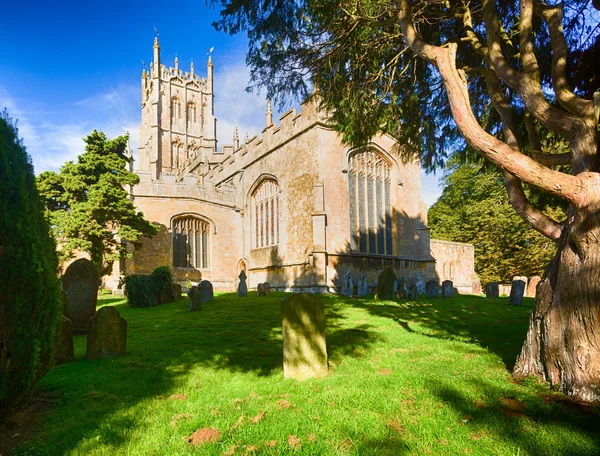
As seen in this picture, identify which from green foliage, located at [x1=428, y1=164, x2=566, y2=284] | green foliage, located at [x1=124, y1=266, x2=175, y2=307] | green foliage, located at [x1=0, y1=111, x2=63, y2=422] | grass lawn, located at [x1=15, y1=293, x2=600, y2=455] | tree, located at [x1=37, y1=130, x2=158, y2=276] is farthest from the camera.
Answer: green foliage, located at [x1=428, y1=164, x2=566, y2=284]

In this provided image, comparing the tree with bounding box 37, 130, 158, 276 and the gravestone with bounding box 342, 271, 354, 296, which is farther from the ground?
the tree with bounding box 37, 130, 158, 276

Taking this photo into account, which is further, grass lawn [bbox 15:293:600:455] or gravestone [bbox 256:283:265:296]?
gravestone [bbox 256:283:265:296]

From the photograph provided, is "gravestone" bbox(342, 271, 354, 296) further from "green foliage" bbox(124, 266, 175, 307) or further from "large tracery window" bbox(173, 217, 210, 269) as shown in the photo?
"large tracery window" bbox(173, 217, 210, 269)

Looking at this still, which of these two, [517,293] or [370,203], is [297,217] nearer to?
[370,203]

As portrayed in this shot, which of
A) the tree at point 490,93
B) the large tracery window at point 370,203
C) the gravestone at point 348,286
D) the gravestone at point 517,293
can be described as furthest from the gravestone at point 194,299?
the gravestone at point 517,293

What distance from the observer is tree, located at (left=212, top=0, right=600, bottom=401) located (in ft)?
11.3

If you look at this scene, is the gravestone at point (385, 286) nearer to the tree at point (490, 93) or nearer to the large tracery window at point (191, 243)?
the tree at point (490, 93)

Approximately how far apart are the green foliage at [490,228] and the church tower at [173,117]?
27542 millimetres

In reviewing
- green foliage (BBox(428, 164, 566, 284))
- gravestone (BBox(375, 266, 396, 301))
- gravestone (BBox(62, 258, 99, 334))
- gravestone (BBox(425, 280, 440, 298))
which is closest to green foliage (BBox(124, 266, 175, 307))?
gravestone (BBox(62, 258, 99, 334))

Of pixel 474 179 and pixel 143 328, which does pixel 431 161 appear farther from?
pixel 474 179

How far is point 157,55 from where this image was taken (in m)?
46.0

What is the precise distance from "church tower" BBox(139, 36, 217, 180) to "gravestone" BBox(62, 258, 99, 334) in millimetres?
36968

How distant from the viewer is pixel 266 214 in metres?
Answer: 21.3

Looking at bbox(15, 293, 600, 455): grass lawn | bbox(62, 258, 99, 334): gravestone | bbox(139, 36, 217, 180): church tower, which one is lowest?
bbox(15, 293, 600, 455): grass lawn
